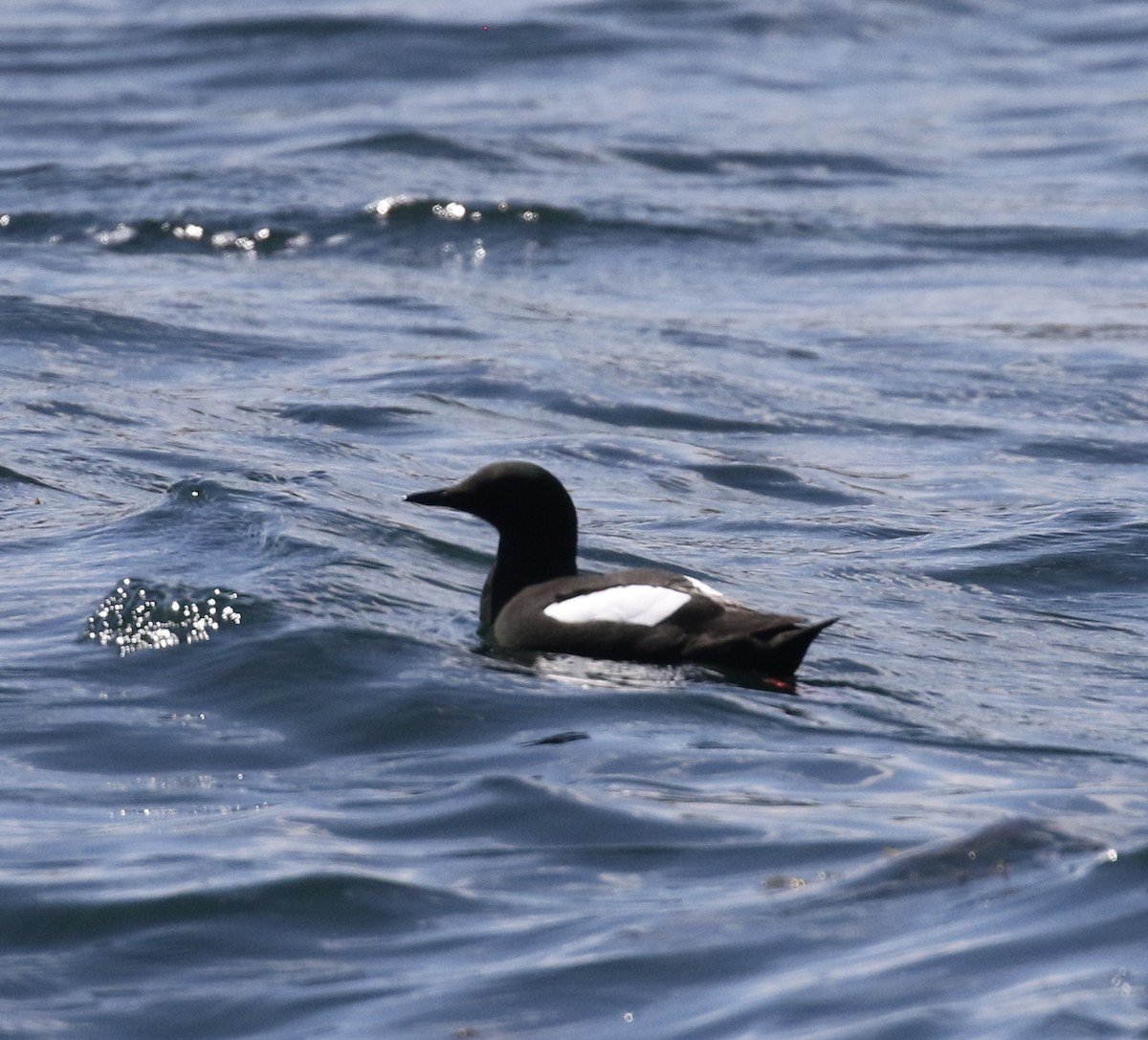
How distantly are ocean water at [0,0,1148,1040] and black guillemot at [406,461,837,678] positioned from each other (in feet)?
0.38

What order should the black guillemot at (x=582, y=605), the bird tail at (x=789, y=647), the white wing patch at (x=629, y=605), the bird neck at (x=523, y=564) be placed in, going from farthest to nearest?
the bird neck at (x=523, y=564)
the white wing patch at (x=629, y=605)
the black guillemot at (x=582, y=605)
the bird tail at (x=789, y=647)

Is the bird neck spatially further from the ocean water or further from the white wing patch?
the white wing patch

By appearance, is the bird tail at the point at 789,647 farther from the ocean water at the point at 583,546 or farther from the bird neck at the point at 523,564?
the bird neck at the point at 523,564

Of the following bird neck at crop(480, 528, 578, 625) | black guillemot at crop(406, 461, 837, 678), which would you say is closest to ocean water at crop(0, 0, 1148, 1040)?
black guillemot at crop(406, 461, 837, 678)

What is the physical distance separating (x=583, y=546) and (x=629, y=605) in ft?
7.48

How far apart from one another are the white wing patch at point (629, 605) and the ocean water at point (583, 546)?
19 cm

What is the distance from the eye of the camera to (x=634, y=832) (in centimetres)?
580

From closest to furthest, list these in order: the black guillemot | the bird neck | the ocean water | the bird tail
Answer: the ocean water < the bird tail < the black guillemot < the bird neck

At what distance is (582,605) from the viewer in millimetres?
7477

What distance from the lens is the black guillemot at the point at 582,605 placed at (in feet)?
23.5

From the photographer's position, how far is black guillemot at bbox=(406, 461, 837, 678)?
281 inches

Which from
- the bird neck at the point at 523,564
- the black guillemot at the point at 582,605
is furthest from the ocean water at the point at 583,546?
the bird neck at the point at 523,564

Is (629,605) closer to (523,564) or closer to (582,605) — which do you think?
(582,605)

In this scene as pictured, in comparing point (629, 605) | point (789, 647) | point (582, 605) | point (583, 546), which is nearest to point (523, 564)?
point (582, 605)
